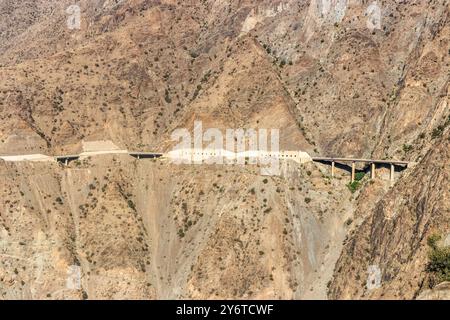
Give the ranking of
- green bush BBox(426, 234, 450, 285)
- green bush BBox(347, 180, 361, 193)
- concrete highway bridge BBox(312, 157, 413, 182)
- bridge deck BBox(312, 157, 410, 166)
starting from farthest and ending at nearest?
green bush BBox(347, 180, 361, 193), concrete highway bridge BBox(312, 157, 413, 182), bridge deck BBox(312, 157, 410, 166), green bush BBox(426, 234, 450, 285)

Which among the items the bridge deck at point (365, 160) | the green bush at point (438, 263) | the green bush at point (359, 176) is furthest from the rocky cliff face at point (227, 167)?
the bridge deck at point (365, 160)

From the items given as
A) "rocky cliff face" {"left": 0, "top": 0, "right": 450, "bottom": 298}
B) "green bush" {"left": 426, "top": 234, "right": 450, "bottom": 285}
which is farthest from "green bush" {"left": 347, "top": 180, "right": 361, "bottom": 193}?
"green bush" {"left": 426, "top": 234, "right": 450, "bottom": 285}

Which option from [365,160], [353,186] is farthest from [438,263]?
[365,160]

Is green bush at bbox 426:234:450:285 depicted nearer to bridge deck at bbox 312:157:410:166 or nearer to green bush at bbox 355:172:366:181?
bridge deck at bbox 312:157:410:166

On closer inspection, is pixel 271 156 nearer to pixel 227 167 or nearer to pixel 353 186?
pixel 227 167

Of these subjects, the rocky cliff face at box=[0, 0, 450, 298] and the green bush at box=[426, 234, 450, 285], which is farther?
→ the rocky cliff face at box=[0, 0, 450, 298]

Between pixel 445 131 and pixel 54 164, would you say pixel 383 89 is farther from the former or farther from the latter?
pixel 54 164

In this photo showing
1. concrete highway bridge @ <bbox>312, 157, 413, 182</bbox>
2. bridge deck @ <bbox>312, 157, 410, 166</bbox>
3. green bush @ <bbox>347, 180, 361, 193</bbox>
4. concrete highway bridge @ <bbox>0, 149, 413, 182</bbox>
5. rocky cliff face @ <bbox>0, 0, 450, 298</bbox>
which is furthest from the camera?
green bush @ <bbox>347, 180, 361, 193</bbox>
